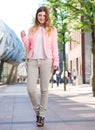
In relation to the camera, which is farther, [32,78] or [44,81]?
[44,81]

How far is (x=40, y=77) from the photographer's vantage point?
10.0m

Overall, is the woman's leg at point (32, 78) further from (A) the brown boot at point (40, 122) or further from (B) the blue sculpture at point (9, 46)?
(B) the blue sculpture at point (9, 46)

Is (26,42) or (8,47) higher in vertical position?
(8,47)

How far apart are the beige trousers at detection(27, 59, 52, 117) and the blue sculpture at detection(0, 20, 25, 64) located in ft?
251

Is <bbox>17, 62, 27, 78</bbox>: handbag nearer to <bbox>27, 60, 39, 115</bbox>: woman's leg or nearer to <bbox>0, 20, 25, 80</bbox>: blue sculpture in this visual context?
<bbox>27, 60, 39, 115</bbox>: woman's leg

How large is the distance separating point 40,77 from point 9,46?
8568 cm

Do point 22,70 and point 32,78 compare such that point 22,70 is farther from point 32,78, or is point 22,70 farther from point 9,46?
point 9,46

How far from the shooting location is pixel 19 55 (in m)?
107

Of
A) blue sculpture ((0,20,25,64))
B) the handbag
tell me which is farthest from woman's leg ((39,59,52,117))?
blue sculpture ((0,20,25,64))

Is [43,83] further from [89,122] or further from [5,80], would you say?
[5,80]

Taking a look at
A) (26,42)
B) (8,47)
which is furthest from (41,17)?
(8,47)

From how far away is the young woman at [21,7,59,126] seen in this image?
996 centimetres

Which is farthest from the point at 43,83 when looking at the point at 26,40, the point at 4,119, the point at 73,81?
the point at 73,81

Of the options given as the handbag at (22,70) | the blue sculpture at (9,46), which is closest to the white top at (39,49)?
the handbag at (22,70)
